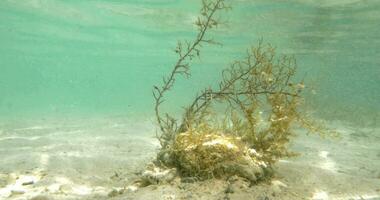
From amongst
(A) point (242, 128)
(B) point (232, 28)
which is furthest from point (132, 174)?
(B) point (232, 28)

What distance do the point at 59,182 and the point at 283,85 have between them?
4.17 metres

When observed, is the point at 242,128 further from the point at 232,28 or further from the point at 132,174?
the point at 232,28

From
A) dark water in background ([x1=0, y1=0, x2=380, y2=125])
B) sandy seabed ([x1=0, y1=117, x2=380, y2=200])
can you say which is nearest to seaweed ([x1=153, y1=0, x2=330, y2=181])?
sandy seabed ([x1=0, y1=117, x2=380, y2=200])

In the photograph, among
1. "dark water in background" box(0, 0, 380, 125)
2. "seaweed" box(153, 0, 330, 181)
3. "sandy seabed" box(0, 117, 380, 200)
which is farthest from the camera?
"dark water in background" box(0, 0, 380, 125)

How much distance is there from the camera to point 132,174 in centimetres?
693

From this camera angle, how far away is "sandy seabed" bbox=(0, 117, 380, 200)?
206 inches

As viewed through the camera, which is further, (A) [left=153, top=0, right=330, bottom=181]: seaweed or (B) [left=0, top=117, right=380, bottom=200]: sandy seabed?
(A) [left=153, top=0, right=330, bottom=181]: seaweed

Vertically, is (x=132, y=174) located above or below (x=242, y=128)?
below

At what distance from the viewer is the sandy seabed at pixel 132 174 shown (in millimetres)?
5223

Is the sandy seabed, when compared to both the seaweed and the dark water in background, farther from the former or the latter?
the dark water in background

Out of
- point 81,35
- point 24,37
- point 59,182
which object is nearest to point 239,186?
point 59,182

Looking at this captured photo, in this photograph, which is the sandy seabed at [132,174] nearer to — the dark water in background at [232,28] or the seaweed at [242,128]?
the seaweed at [242,128]

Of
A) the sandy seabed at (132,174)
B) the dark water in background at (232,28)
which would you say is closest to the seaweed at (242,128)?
the sandy seabed at (132,174)

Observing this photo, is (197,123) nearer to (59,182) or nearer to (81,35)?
(59,182)
